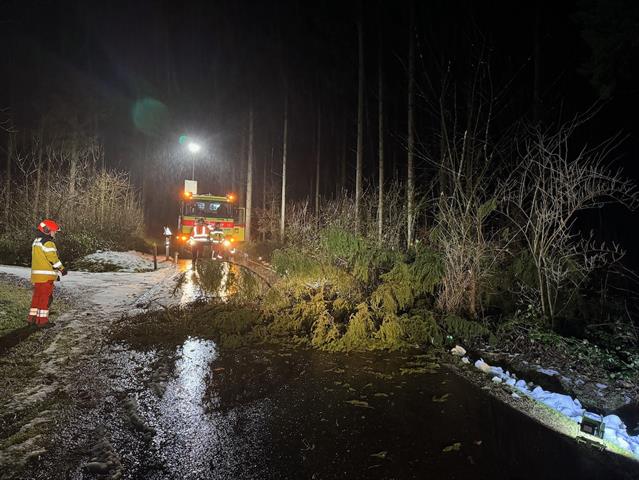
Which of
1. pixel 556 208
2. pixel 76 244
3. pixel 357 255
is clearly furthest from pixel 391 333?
pixel 76 244

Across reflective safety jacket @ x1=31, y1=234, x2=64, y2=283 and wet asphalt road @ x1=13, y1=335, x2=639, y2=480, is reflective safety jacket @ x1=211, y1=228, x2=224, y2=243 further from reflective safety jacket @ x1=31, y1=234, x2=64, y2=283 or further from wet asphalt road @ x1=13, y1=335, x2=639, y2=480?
wet asphalt road @ x1=13, y1=335, x2=639, y2=480

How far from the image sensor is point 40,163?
23.5 m

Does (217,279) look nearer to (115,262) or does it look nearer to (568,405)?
(568,405)

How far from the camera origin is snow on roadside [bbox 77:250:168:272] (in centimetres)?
1556

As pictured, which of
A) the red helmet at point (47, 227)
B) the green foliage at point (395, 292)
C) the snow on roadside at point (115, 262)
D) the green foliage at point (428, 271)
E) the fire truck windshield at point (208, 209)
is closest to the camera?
the green foliage at point (395, 292)

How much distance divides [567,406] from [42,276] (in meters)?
8.25

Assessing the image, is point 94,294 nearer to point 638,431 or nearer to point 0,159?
point 638,431

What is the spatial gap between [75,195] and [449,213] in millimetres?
19544

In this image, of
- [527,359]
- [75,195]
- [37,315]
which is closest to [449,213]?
[527,359]

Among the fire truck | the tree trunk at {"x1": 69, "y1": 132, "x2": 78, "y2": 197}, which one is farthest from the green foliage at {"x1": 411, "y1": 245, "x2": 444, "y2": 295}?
the tree trunk at {"x1": 69, "y1": 132, "x2": 78, "y2": 197}

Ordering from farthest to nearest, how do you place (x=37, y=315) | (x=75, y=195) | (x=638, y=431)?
1. (x=75, y=195)
2. (x=37, y=315)
3. (x=638, y=431)

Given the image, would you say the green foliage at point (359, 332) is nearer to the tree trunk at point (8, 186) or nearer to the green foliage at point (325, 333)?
the green foliage at point (325, 333)

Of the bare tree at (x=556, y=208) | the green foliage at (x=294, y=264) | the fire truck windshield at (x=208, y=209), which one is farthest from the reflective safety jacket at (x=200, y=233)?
the bare tree at (x=556, y=208)

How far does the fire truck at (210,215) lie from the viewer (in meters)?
18.7
